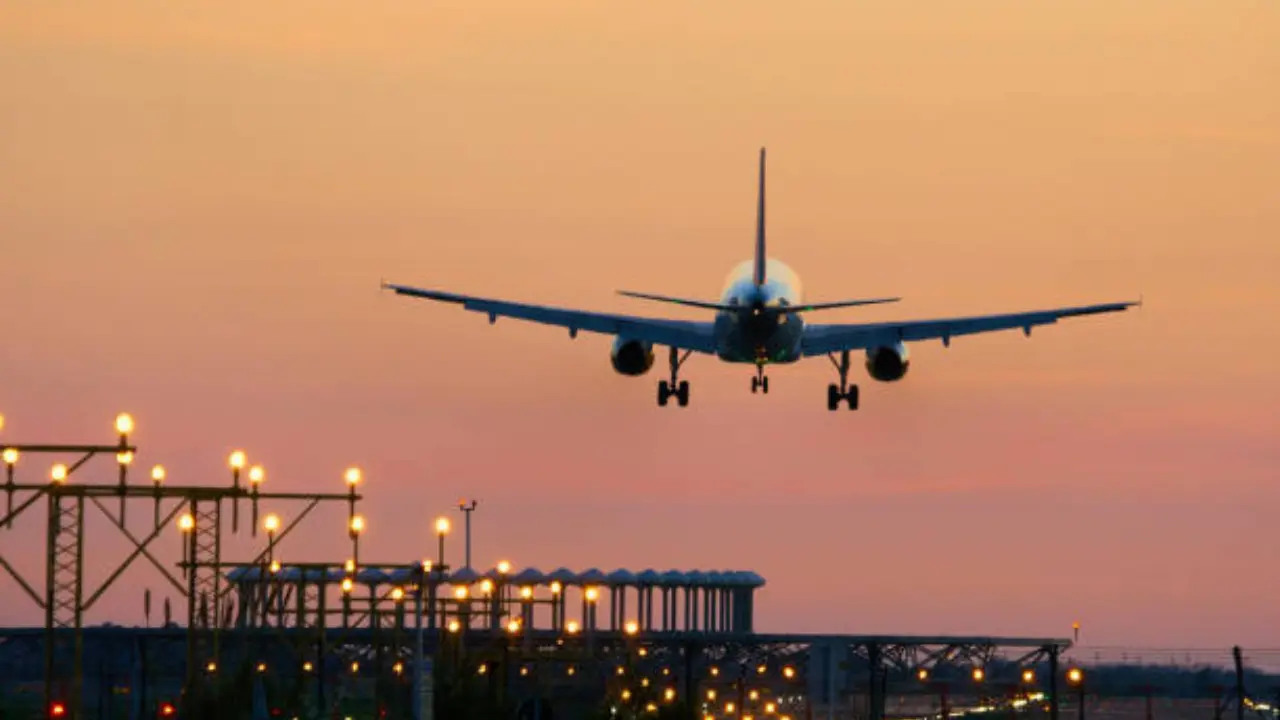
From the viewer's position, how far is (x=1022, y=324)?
4178 inches

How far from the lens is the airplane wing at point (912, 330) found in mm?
105375

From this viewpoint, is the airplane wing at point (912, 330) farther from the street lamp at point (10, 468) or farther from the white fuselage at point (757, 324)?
the street lamp at point (10, 468)

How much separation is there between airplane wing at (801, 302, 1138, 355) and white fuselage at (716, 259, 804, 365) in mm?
3995

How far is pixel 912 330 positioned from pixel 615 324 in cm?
1281

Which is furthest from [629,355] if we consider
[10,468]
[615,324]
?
[10,468]

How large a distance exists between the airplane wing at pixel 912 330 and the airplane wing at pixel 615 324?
4722 millimetres

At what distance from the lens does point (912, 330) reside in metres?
106

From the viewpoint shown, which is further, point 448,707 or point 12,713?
point 12,713

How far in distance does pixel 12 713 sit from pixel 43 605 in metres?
103

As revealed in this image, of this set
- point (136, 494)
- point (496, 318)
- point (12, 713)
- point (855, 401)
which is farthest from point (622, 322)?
point (12, 713)

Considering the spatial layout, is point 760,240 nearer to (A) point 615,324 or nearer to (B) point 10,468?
(A) point 615,324

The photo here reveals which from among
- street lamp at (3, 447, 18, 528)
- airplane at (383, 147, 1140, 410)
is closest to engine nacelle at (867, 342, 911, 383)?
airplane at (383, 147, 1140, 410)

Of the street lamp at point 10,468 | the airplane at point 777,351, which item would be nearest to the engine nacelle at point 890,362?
the airplane at point 777,351

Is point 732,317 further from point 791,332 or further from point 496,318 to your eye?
point 496,318
